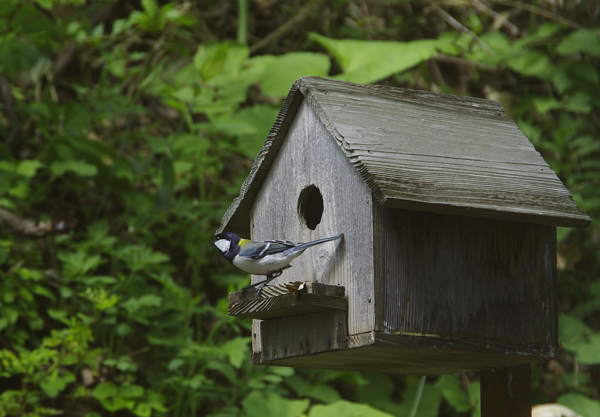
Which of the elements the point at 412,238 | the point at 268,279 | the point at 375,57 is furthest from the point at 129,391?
the point at 375,57

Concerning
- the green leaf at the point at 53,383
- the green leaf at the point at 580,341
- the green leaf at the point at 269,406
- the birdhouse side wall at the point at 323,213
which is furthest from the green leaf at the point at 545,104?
the green leaf at the point at 53,383

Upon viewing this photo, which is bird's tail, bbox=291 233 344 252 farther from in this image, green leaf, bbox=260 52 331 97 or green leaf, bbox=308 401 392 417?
green leaf, bbox=260 52 331 97

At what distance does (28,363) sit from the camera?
3111 mm

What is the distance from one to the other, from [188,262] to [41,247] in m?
1.03

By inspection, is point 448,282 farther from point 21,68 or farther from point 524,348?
point 21,68

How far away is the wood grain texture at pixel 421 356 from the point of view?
1803 mm

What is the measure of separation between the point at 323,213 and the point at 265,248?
22cm

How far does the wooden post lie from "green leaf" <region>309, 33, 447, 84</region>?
1.88 meters

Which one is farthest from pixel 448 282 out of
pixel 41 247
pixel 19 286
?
pixel 41 247

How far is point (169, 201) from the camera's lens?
3.77 metres

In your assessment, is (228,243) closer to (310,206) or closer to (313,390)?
(310,206)

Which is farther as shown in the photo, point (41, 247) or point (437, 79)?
point (437, 79)

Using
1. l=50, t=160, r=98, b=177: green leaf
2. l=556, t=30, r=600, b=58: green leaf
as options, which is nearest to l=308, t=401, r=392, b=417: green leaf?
l=50, t=160, r=98, b=177: green leaf

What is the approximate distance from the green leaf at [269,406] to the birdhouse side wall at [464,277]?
154cm
